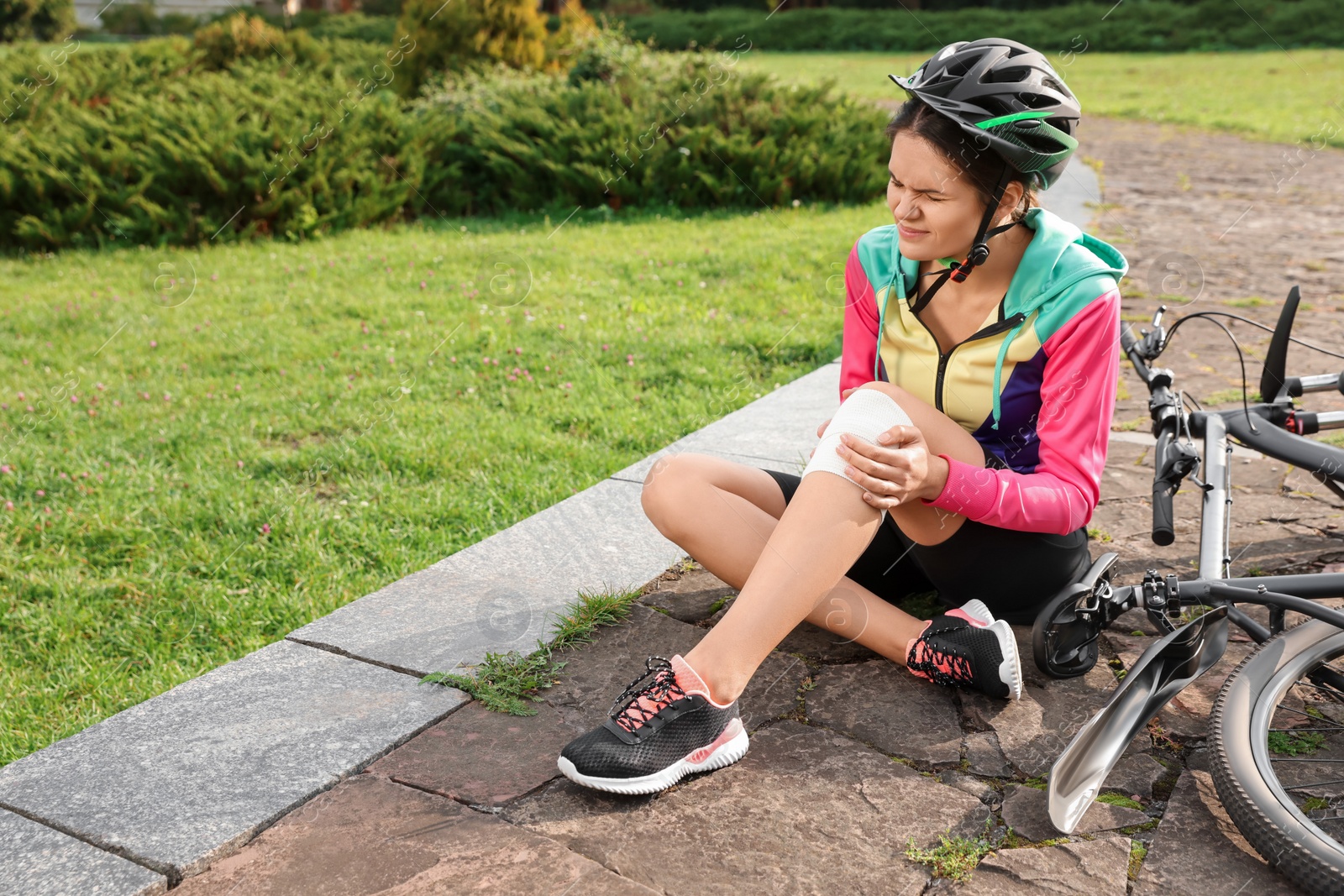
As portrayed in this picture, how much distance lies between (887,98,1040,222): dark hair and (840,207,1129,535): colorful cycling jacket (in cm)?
13

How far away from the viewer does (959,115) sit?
2043mm

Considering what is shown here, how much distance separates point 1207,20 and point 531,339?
27007 mm

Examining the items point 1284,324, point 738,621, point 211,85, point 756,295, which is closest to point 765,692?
point 738,621

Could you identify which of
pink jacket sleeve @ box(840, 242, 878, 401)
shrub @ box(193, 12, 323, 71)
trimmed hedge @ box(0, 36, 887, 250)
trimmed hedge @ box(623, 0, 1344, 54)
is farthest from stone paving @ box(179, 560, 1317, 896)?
trimmed hedge @ box(623, 0, 1344, 54)

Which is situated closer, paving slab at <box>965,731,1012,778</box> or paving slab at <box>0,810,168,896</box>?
paving slab at <box>0,810,168,896</box>

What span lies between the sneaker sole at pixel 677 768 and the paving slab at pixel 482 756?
76mm

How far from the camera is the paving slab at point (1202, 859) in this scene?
5.59 ft

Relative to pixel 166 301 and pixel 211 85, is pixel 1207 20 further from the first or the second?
pixel 166 301

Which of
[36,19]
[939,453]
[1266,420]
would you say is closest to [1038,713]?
[939,453]

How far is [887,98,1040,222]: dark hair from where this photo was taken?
2.07 metres

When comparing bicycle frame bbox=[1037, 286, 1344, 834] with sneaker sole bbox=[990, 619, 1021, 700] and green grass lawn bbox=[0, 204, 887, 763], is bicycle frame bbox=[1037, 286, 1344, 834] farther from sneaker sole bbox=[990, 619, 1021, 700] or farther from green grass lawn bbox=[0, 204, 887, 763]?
green grass lawn bbox=[0, 204, 887, 763]

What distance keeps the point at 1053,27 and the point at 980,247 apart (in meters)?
27.8

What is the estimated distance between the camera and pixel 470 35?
35.7 ft

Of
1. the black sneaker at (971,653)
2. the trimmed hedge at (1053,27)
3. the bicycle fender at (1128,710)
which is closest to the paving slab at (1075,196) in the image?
the black sneaker at (971,653)
